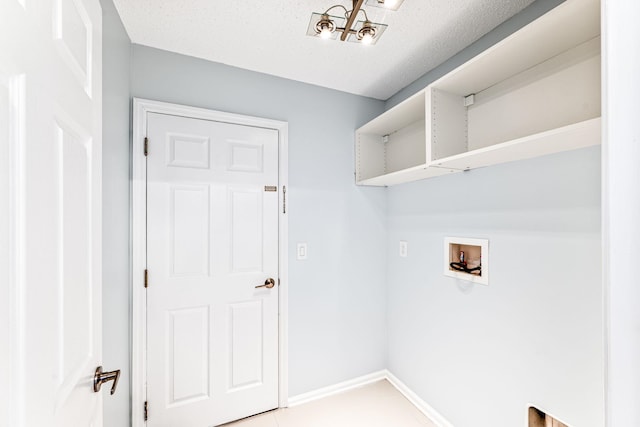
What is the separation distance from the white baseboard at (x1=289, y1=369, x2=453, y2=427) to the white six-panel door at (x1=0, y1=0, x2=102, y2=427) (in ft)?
5.25

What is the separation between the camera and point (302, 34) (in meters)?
1.67

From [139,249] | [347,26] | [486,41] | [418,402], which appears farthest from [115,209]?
[418,402]

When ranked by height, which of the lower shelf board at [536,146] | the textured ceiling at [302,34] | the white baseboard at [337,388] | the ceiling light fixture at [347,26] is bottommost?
the white baseboard at [337,388]

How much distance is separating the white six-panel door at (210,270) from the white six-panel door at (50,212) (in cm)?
93

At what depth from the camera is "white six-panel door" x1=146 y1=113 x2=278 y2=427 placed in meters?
1.78

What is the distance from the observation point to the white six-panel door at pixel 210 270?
1.78m

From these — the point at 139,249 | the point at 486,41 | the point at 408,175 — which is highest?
the point at 486,41

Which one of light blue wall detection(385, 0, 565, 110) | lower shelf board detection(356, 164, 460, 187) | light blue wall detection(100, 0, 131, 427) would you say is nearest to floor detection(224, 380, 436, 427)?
light blue wall detection(100, 0, 131, 427)

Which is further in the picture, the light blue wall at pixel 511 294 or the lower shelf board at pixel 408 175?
the lower shelf board at pixel 408 175

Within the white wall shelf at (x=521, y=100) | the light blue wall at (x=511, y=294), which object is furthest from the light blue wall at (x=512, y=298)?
the white wall shelf at (x=521, y=100)

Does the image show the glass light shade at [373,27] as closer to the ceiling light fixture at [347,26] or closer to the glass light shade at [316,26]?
the ceiling light fixture at [347,26]

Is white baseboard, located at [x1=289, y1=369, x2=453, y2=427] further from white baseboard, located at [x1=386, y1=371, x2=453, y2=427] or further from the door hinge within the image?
the door hinge

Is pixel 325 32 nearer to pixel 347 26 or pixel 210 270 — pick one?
pixel 347 26

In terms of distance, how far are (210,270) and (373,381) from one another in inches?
63.7
